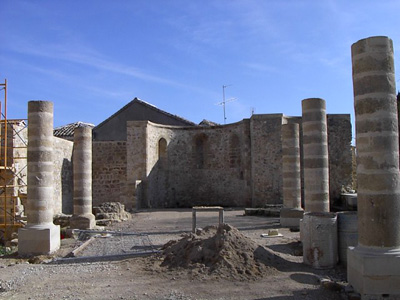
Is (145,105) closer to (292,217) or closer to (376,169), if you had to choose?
(292,217)

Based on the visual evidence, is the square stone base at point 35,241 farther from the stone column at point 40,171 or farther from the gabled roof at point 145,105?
the gabled roof at point 145,105

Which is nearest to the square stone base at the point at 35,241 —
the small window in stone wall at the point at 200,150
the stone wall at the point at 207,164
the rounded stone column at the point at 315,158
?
the rounded stone column at the point at 315,158

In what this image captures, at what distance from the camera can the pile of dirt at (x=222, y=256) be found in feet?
25.0

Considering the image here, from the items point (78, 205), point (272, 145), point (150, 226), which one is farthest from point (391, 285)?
point (272, 145)

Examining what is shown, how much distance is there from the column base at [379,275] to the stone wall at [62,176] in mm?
16165

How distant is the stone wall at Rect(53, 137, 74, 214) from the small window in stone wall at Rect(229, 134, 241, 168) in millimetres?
9102

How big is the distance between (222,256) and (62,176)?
49.8ft

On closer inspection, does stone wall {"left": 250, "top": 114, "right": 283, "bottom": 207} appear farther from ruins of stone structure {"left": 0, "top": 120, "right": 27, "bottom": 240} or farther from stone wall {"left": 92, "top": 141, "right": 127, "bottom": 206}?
ruins of stone structure {"left": 0, "top": 120, "right": 27, "bottom": 240}

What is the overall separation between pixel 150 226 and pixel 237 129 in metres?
11.1

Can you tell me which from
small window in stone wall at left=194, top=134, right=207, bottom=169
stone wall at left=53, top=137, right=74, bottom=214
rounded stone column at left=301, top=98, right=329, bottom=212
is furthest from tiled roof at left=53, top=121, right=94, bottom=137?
rounded stone column at left=301, top=98, right=329, bottom=212

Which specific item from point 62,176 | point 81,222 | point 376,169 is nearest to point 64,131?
point 62,176

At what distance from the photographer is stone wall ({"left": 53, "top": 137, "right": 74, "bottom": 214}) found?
20.1 meters

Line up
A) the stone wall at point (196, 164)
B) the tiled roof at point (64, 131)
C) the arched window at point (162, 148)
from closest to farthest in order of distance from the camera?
the stone wall at point (196, 164) < the arched window at point (162, 148) < the tiled roof at point (64, 131)

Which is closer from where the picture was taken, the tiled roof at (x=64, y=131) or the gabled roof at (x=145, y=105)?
the tiled roof at (x=64, y=131)
